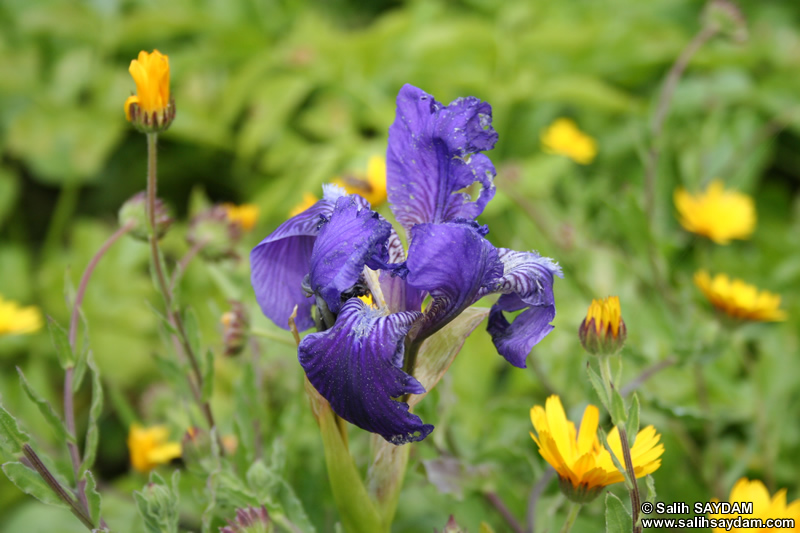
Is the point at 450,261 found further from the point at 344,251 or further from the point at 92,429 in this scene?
the point at 92,429

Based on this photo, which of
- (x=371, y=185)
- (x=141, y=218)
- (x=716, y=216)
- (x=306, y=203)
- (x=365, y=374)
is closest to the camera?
(x=365, y=374)

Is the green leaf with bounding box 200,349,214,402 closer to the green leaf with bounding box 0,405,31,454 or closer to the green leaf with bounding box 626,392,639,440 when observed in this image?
the green leaf with bounding box 0,405,31,454

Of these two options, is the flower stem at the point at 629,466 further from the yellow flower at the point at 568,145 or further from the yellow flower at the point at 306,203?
the yellow flower at the point at 568,145

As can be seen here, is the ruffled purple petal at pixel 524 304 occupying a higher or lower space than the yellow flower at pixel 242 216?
higher

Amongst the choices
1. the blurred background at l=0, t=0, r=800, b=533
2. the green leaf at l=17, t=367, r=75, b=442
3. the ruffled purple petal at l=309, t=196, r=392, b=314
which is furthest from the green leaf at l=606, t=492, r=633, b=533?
the green leaf at l=17, t=367, r=75, b=442

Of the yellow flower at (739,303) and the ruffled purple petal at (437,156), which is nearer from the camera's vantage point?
the ruffled purple petal at (437,156)

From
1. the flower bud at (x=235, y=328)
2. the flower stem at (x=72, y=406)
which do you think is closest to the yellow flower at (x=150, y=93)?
the flower stem at (x=72, y=406)

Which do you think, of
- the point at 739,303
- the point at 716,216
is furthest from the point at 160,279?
the point at 716,216
